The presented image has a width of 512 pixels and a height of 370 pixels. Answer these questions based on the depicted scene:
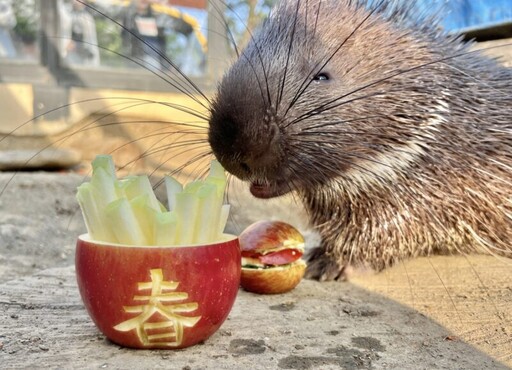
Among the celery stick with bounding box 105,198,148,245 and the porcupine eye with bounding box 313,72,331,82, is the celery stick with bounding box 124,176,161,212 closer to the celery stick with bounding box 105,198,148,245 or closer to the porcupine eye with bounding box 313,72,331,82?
the celery stick with bounding box 105,198,148,245

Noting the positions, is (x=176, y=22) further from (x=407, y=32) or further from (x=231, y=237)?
(x=231, y=237)

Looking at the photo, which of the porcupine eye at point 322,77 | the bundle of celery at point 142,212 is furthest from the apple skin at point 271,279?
the porcupine eye at point 322,77

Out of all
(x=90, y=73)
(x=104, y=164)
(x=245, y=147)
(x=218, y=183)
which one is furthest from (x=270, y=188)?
(x=90, y=73)

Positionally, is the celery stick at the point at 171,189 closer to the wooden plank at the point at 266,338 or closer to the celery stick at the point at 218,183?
the celery stick at the point at 218,183

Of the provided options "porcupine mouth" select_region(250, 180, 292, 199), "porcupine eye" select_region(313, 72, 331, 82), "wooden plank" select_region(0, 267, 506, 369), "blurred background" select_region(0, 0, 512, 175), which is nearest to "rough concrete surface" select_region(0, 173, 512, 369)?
"wooden plank" select_region(0, 267, 506, 369)

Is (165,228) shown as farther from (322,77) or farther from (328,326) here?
(322,77)

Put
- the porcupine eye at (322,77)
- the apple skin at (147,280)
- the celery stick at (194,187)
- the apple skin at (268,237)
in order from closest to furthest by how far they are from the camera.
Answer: the apple skin at (147,280) → the celery stick at (194,187) → the porcupine eye at (322,77) → the apple skin at (268,237)

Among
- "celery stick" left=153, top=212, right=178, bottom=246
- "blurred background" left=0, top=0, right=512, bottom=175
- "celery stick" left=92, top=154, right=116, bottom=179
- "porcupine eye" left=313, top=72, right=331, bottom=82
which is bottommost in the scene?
"celery stick" left=153, top=212, right=178, bottom=246
